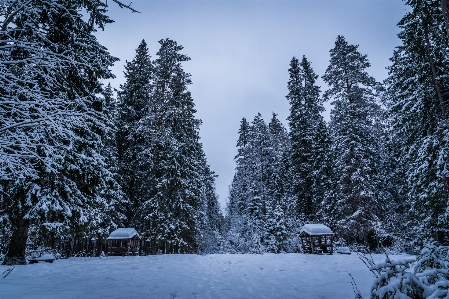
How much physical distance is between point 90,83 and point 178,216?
12111 mm

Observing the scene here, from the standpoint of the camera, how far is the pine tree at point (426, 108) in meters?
11.1

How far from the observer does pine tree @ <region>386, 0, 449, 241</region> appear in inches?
437

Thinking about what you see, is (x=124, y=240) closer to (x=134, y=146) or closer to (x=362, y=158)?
(x=134, y=146)

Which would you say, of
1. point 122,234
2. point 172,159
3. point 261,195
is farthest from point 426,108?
point 122,234

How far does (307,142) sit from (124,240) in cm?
1894

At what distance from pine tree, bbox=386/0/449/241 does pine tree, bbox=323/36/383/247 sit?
6112 millimetres

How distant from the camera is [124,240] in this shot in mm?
16250

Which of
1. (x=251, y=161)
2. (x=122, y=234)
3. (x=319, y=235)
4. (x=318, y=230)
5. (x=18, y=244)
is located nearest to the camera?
(x=18, y=244)

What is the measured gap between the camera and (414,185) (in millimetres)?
12102

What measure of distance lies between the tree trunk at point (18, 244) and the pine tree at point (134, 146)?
34.0ft

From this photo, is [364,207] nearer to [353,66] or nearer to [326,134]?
[326,134]

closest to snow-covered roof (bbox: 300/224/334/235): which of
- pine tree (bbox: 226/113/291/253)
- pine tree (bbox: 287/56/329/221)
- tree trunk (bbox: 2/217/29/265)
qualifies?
pine tree (bbox: 226/113/291/253)

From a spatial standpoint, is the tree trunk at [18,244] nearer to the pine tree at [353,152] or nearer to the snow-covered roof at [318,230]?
the snow-covered roof at [318,230]

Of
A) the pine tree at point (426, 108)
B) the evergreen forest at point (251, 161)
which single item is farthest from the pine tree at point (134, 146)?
the pine tree at point (426, 108)
